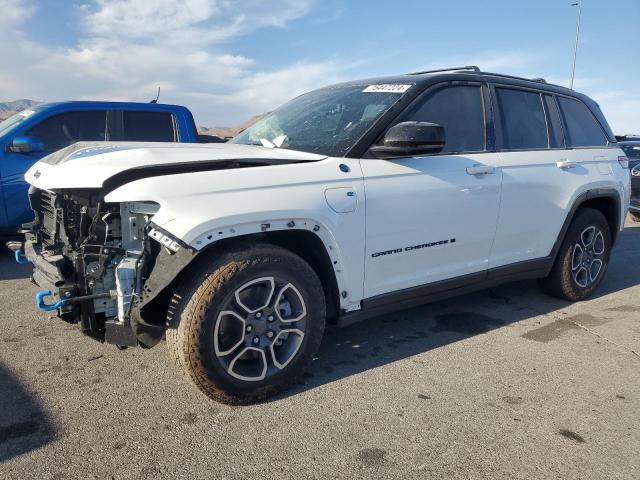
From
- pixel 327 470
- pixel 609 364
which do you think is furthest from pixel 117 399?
pixel 609 364

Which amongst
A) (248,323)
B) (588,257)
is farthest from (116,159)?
(588,257)

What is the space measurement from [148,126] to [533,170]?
5.03 m

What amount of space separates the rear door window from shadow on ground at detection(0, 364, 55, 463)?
442 centimetres

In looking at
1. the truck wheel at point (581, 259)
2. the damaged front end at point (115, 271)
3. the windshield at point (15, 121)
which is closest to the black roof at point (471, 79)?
the truck wheel at point (581, 259)

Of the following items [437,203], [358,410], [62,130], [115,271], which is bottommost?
[358,410]

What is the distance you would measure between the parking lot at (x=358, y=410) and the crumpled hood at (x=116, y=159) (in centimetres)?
117

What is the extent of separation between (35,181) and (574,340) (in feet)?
12.8

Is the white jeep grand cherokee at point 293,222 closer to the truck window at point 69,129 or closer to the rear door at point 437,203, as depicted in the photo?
the rear door at point 437,203

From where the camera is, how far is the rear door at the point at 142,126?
256 inches

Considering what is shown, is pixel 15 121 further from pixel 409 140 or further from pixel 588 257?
pixel 588 257

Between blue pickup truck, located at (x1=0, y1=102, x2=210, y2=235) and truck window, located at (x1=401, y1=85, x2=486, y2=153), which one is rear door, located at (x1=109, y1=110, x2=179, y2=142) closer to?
blue pickup truck, located at (x1=0, y1=102, x2=210, y2=235)

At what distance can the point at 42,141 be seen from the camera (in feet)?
19.5

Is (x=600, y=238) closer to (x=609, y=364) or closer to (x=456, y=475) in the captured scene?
(x=609, y=364)

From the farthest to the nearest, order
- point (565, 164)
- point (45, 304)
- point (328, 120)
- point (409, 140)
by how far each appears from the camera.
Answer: point (565, 164) < point (328, 120) < point (409, 140) < point (45, 304)
